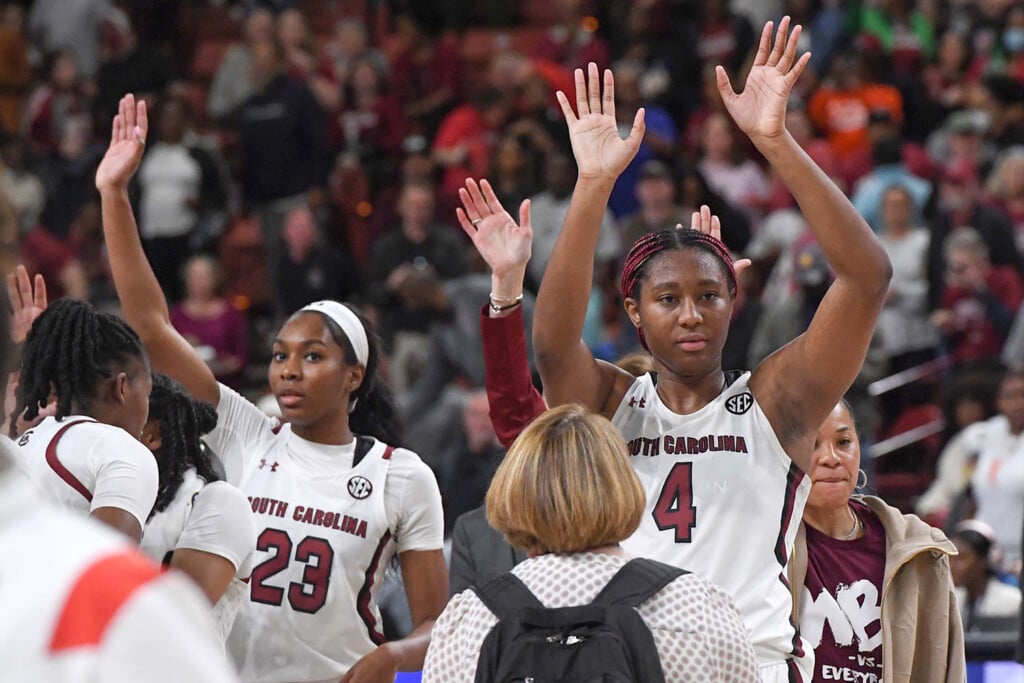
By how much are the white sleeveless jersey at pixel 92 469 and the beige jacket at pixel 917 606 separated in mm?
1816

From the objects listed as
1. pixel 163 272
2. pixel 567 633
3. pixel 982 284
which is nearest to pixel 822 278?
pixel 982 284

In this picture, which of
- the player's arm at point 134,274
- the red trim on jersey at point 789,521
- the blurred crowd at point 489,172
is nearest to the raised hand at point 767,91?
the red trim on jersey at point 789,521

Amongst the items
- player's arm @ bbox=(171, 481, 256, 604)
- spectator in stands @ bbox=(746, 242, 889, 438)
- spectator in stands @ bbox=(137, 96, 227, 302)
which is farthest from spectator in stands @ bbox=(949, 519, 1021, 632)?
spectator in stands @ bbox=(137, 96, 227, 302)

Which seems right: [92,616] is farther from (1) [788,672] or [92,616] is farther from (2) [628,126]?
(2) [628,126]

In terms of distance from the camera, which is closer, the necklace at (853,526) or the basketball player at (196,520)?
the basketball player at (196,520)

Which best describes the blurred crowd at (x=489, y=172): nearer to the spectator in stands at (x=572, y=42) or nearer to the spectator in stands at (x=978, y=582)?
the spectator in stands at (x=572, y=42)

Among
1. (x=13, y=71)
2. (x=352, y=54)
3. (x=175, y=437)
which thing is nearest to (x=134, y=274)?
A: (x=175, y=437)

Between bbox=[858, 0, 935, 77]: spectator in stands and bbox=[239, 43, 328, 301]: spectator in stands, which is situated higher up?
bbox=[858, 0, 935, 77]: spectator in stands

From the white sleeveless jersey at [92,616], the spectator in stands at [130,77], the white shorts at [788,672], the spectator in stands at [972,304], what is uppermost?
the spectator in stands at [130,77]

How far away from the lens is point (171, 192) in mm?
12164

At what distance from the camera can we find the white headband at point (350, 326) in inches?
192

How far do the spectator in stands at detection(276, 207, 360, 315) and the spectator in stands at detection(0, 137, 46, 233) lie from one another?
2419mm

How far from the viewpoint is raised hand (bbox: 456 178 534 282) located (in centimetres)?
382

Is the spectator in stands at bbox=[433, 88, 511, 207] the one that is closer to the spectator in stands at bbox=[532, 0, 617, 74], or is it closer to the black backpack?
the spectator in stands at bbox=[532, 0, 617, 74]
